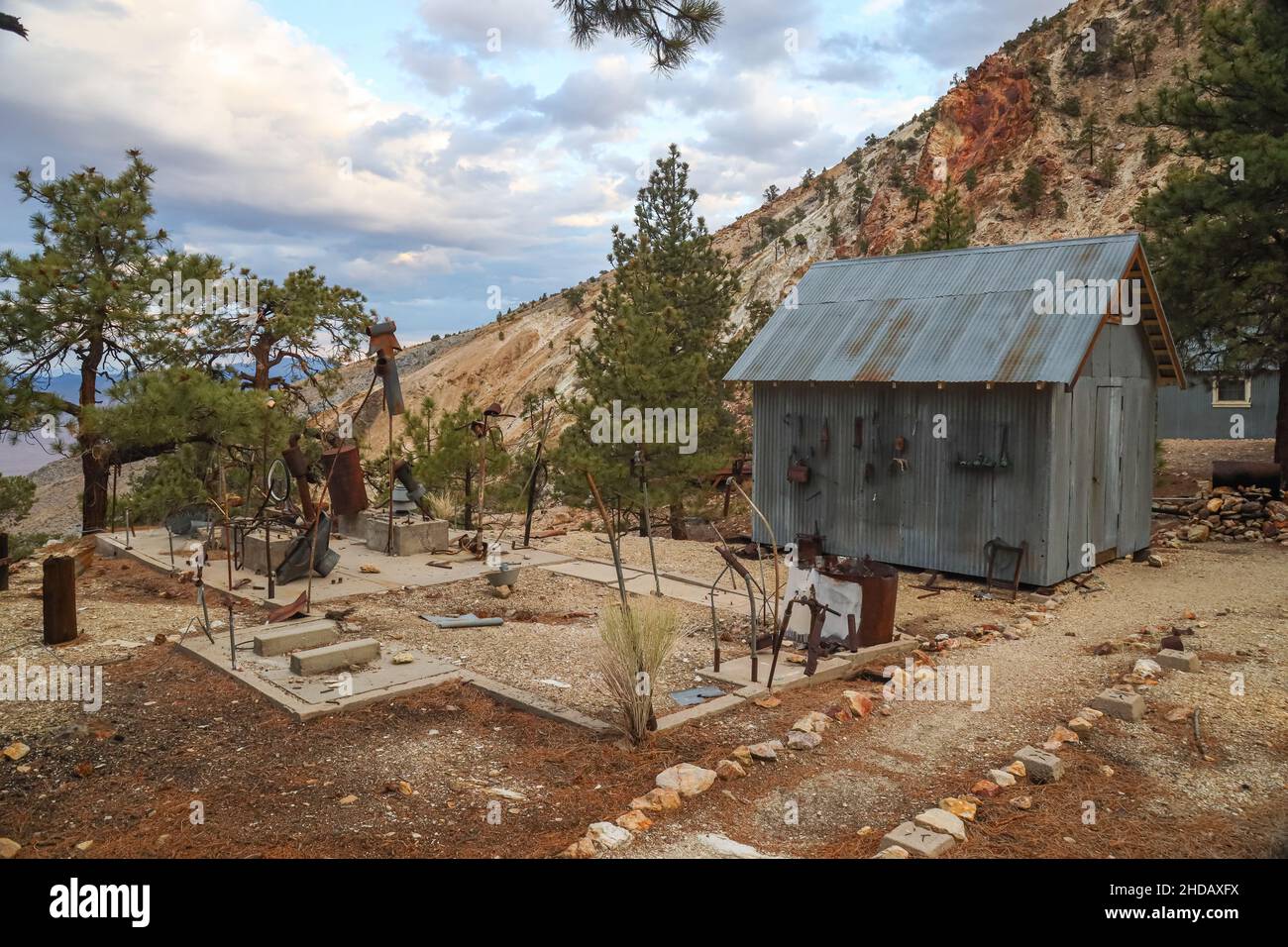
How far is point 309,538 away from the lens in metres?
10.5

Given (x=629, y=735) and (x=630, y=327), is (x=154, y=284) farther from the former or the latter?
(x=629, y=735)

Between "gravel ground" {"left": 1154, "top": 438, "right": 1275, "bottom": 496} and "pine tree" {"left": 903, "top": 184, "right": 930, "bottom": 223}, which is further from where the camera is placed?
"pine tree" {"left": 903, "top": 184, "right": 930, "bottom": 223}

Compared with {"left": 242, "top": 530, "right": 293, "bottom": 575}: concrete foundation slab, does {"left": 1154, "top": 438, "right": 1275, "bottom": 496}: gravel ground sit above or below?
above

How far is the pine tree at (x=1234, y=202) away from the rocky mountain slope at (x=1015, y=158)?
743 inches

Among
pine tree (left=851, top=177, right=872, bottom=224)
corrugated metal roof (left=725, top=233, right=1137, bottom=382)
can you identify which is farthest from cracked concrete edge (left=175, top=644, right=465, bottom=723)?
pine tree (left=851, top=177, right=872, bottom=224)

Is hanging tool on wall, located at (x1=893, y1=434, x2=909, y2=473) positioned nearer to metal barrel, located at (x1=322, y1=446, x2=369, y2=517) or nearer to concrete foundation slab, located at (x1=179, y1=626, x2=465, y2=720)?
concrete foundation slab, located at (x1=179, y1=626, x2=465, y2=720)

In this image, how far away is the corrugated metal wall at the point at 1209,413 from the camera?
2709 cm

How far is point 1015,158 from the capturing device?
4228cm

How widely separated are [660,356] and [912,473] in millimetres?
6565

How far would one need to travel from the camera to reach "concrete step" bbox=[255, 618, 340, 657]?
7.59 metres

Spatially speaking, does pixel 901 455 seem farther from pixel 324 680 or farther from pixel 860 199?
pixel 860 199

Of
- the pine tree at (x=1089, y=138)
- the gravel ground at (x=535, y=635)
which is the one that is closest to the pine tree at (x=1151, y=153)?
the pine tree at (x=1089, y=138)

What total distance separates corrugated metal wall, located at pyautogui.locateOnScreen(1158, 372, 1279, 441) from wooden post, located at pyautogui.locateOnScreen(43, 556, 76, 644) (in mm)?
28811
